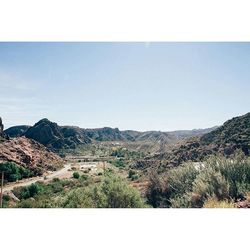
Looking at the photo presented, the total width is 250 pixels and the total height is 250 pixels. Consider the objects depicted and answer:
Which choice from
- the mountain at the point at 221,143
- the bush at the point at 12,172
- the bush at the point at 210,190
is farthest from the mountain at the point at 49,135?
the bush at the point at 210,190

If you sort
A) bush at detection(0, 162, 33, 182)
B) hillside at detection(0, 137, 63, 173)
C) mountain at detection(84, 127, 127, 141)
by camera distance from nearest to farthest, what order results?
bush at detection(0, 162, 33, 182), hillside at detection(0, 137, 63, 173), mountain at detection(84, 127, 127, 141)

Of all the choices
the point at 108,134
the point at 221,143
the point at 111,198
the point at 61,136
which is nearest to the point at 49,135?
the point at 61,136

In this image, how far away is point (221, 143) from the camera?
935 inches

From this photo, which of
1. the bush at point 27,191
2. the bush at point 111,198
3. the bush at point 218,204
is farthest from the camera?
the bush at point 27,191

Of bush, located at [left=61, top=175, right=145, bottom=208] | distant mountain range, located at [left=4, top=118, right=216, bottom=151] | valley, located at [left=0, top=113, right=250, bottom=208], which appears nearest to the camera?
valley, located at [left=0, top=113, right=250, bottom=208]

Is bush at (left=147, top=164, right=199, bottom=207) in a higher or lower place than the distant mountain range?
lower

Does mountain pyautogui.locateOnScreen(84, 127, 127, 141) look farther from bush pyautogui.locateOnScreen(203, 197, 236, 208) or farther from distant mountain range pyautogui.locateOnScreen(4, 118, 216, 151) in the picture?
bush pyautogui.locateOnScreen(203, 197, 236, 208)

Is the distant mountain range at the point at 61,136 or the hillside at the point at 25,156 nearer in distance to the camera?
the hillside at the point at 25,156

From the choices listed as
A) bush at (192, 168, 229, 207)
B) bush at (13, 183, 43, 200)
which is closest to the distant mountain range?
bush at (13, 183, 43, 200)

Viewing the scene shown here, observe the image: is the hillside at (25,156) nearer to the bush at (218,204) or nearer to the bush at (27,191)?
the bush at (27,191)

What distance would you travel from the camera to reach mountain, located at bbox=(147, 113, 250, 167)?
70.5ft

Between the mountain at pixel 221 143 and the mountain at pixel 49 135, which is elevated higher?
the mountain at pixel 49 135

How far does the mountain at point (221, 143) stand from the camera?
21500 millimetres
